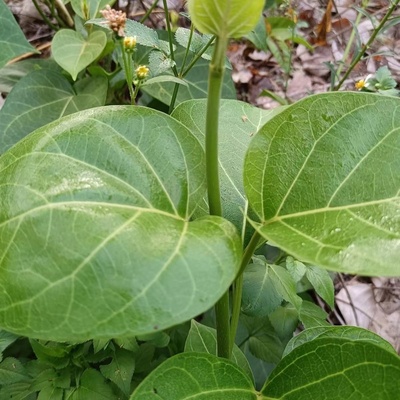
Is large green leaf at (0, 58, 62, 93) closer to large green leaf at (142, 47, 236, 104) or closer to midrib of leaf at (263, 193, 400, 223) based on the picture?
large green leaf at (142, 47, 236, 104)

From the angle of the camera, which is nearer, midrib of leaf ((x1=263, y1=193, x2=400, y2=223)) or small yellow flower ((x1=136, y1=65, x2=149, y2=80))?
midrib of leaf ((x1=263, y1=193, x2=400, y2=223))

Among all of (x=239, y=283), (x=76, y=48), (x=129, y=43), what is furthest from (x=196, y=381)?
(x=76, y=48)

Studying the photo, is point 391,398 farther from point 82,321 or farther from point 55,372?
point 55,372

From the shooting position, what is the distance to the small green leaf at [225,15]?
0.44 meters

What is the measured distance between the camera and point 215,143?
0.52 meters

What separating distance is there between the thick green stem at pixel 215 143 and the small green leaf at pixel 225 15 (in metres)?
0.01

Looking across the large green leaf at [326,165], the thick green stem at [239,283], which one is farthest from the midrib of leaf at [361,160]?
the thick green stem at [239,283]

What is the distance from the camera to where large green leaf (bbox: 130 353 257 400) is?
595 mm

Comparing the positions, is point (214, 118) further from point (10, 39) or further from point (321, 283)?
point (10, 39)

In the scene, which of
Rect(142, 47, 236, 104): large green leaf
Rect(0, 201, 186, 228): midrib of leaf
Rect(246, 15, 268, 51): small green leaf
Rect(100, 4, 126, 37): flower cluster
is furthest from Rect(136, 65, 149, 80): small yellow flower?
Rect(246, 15, 268, 51): small green leaf

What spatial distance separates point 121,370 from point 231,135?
41cm

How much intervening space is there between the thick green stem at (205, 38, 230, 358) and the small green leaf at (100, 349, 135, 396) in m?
0.18

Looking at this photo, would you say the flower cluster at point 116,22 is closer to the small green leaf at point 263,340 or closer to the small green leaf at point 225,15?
the small green leaf at point 225,15

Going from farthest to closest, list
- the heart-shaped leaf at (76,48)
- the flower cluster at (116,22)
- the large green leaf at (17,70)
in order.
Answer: the large green leaf at (17,70) < the heart-shaped leaf at (76,48) < the flower cluster at (116,22)
